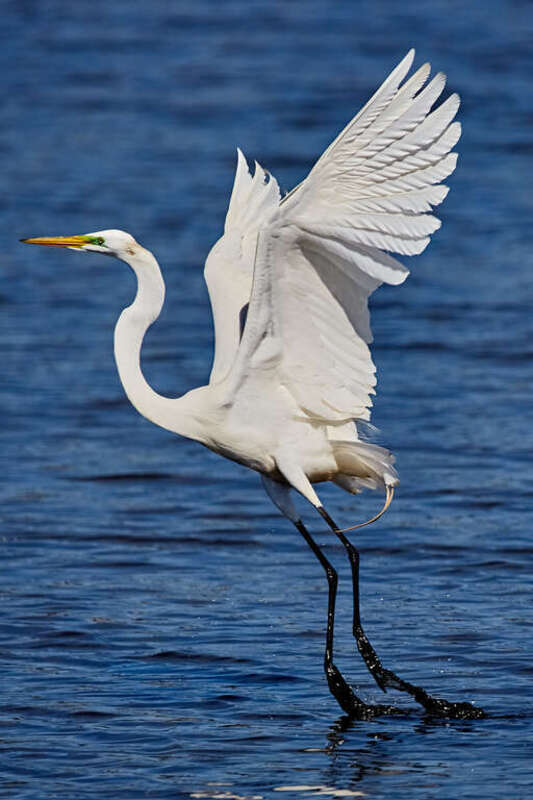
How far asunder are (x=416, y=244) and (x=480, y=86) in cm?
1898

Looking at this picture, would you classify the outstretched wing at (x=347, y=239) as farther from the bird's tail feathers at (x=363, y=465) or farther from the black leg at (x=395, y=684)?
the black leg at (x=395, y=684)

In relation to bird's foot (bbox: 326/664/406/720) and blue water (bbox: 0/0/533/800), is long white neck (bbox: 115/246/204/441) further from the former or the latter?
bird's foot (bbox: 326/664/406/720)

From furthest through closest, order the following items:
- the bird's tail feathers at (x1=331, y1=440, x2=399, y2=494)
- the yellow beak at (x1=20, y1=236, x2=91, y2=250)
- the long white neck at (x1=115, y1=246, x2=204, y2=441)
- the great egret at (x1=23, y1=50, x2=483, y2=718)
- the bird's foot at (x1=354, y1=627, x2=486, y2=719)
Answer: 1. the bird's tail feathers at (x1=331, y1=440, x2=399, y2=494)
2. the long white neck at (x1=115, y1=246, x2=204, y2=441)
3. the yellow beak at (x1=20, y1=236, x2=91, y2=250)
4. the bird's foot at (x1=354, y1=627, x2=486, y2=719)
5. the great egret at (x1=23, y1=50, x2=483, y2=718)

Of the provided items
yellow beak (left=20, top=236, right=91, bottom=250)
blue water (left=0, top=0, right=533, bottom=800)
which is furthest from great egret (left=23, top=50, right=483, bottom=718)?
blue water (left=0, top=0, right=533, bottom=800)

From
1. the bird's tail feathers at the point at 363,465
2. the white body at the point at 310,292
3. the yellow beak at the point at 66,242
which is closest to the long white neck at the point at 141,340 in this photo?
the white body at the point at 310,292

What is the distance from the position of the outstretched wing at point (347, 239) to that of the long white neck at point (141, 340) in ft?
1.05

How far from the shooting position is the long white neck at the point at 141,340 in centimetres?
772

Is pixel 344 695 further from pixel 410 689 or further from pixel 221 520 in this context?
pixel 221 520

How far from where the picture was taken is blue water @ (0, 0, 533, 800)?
23.1 ft

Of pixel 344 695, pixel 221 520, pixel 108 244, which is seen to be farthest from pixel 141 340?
pixel 221 520

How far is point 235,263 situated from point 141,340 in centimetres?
110

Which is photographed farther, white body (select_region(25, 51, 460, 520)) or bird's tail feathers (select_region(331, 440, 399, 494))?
bird's tail feathers (select_region(331, 440, 399, 494))

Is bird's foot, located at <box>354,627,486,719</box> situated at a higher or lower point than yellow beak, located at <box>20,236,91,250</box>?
lower

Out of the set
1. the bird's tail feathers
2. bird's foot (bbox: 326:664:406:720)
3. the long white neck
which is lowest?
bird's foot (bbox: 326:664:406:720)
